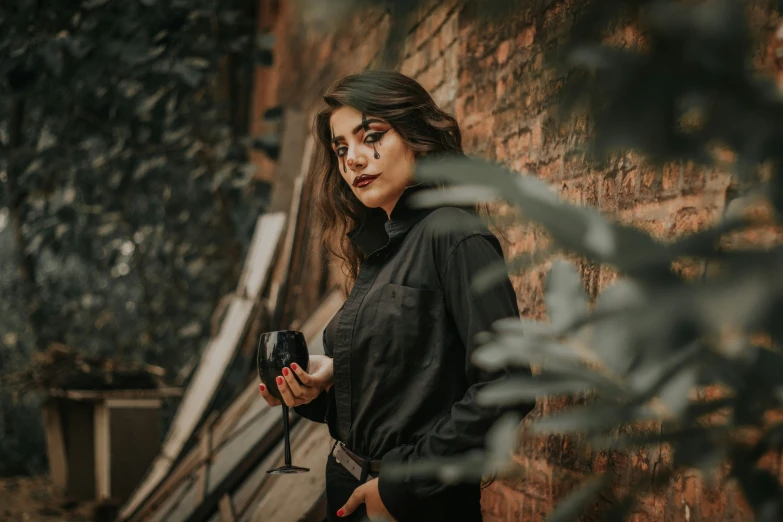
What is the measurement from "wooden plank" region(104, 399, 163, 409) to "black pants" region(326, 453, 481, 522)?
10.1ft

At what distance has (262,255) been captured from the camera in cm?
427

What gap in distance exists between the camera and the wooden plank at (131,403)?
4523 mm

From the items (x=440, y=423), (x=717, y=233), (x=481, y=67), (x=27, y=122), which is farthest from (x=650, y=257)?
(x=27, y=122)

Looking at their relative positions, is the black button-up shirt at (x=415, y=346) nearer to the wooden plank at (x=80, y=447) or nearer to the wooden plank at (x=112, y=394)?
the wooden plank at (x=112, y=394)

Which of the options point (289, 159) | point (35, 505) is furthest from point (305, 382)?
point (35, 505)

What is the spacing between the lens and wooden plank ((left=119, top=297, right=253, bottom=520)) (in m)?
3.83

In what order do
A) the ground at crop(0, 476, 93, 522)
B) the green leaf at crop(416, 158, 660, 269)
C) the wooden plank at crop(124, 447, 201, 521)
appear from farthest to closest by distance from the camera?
1. the ground at crop(0, 476, 93, 522)
2. the wooden plank at crop(124, 447, 201, 521)
3. the green leaf at crop(416, 158, 660, 269)

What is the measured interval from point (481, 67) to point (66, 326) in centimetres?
467

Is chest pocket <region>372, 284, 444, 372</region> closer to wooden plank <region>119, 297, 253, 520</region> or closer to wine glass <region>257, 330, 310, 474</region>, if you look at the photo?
wine glass <region>257, 330, 310, 474</region>

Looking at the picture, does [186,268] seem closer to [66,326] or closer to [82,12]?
[66,326]

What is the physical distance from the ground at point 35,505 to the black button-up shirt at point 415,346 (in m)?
3.53

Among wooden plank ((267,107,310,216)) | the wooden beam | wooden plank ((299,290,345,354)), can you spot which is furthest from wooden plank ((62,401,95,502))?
the wooden beam

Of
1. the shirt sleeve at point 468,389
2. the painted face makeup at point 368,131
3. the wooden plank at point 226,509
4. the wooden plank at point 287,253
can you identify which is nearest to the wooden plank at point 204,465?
the wooden plank at point 226,509

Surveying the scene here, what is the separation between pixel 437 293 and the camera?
155cm
